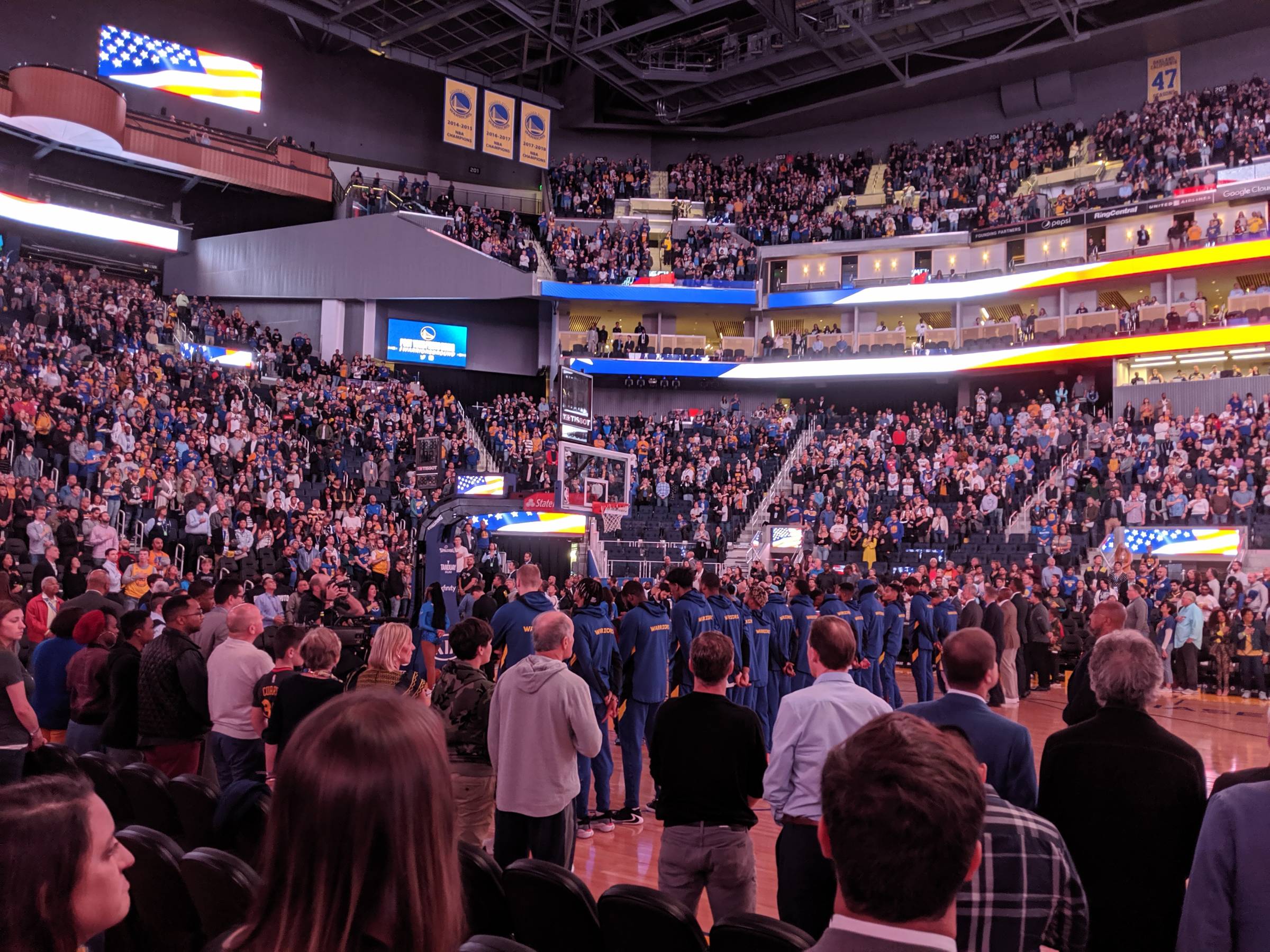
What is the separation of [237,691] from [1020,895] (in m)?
4.40

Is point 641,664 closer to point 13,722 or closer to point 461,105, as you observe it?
point 13,722

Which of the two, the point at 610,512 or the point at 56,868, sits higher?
the point at 610,512

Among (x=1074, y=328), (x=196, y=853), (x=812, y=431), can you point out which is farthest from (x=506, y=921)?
(x=1074, y=328)

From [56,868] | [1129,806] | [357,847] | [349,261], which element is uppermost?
[349,261]

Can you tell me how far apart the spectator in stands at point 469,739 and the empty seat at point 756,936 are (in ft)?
7.52

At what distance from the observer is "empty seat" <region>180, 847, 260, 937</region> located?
3.00 m

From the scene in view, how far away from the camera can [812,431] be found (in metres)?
29.5

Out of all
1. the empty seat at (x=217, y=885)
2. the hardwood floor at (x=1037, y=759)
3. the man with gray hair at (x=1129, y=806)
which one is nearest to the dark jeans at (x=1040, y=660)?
the hardwood floor at (x=1037, y=759)

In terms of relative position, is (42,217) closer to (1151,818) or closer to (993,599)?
(993,599)

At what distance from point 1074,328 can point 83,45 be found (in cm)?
3149

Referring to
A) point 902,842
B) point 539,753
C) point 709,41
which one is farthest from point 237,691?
point 709,41

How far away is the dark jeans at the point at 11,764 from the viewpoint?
4637 mm

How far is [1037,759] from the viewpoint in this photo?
30.8ft

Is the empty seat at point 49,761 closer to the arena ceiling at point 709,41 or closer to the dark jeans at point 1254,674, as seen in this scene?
the dark jeans at point 1254,674
